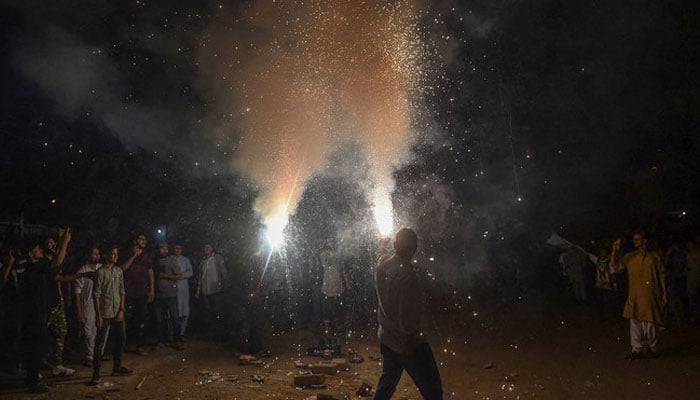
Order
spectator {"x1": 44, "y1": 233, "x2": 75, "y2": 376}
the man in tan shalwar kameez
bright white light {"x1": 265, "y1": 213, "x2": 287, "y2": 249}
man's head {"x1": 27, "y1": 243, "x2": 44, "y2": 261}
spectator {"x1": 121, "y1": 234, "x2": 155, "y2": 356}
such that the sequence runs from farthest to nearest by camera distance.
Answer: bright white light {"x1": 265, "y1": 213, "x2": 287, "y2": 249} → spectator {"x1": 121, "y1": 234, "x2": 155, "y2": 356} → the man in tan shalwar kameez → spectator {"x1": 44, "y1": 233, "x2": 75, "y2": 376} → man's head {"x1": 27, "y1": 243, "x2": 44, "y2": 261}

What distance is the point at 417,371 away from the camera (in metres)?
3.72

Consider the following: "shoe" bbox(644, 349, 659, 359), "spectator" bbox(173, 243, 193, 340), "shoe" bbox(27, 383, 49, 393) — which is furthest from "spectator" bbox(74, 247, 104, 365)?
"shoe" bbox(644, 349, 659, 359)

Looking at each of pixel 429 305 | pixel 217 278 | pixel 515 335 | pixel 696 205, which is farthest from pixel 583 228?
pixel 217 278

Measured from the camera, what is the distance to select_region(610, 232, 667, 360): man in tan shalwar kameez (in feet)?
22.2

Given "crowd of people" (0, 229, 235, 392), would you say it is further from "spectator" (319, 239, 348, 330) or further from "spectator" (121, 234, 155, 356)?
"spectator" (319, 239, 348, 330)

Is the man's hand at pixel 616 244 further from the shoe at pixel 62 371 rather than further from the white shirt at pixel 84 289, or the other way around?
the shoe at pixel 62 371

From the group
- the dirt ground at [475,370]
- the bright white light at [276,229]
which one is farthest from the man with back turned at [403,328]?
the bright white light at [276,229]

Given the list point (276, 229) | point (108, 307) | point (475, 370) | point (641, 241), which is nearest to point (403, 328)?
point (475, 370)

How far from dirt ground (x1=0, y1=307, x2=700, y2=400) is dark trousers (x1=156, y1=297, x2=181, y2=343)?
0.34 m

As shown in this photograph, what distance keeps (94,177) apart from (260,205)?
406 cm

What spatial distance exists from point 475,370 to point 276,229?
6180mm

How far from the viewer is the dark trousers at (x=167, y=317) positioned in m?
8.25

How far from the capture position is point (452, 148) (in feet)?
57.8

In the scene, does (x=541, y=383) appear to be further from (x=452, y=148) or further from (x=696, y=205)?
(x=696, y=205)
